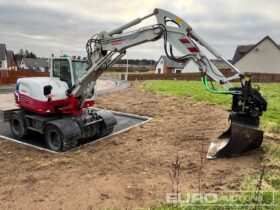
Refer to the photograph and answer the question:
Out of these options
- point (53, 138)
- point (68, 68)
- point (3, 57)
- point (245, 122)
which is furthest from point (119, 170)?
point (3, 57)

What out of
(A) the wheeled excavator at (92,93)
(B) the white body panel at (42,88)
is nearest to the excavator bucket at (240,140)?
(A) the wheeled excavator at (92,93)

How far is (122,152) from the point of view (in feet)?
27.3

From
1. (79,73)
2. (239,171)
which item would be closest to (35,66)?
(79,73)

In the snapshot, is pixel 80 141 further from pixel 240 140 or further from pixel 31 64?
pixel 31 64

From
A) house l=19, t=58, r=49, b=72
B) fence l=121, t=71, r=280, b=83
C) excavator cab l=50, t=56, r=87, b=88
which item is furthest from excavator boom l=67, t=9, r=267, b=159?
house l=19, t=58, r=49, b=72

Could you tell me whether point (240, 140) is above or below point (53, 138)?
above

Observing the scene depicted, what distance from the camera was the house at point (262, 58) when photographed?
142 feet

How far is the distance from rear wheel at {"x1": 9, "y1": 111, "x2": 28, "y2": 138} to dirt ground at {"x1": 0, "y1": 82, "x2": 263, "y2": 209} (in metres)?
0.59

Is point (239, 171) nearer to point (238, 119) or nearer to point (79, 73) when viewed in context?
point (238, 119)

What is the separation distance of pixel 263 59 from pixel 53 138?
40523mm

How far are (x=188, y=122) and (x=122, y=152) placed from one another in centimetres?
371

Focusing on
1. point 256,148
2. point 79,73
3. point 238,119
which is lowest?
point 256,148

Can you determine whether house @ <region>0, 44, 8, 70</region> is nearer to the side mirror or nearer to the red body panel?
the red body panel

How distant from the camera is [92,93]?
403 inches
